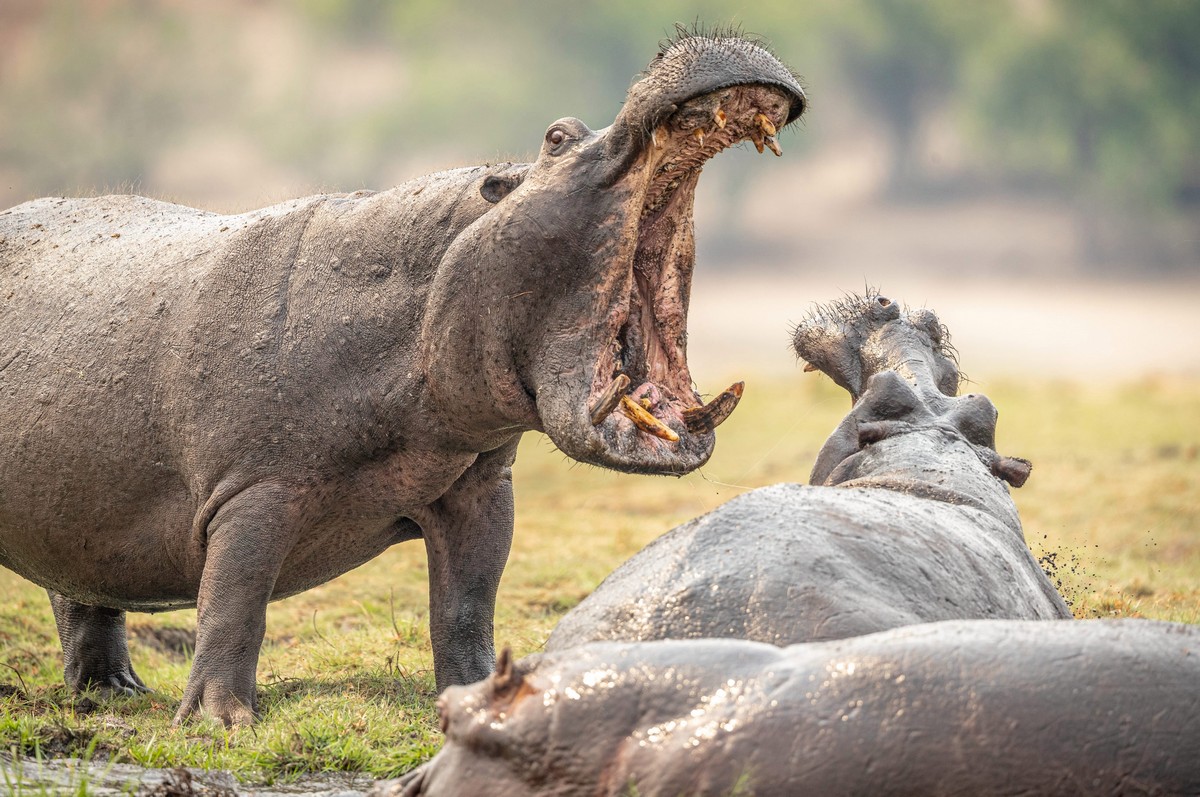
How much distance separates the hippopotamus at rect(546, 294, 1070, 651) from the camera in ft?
14.1

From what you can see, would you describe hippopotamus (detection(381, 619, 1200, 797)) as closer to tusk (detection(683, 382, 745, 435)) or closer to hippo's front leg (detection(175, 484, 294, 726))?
tusk (detection(683, 382, 745, 435))

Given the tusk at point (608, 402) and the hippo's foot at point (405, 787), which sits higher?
the tusk at point (608, 402)

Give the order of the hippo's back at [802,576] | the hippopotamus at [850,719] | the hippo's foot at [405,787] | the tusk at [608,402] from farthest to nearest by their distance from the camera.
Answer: the tusk at [608,402] < the hippo's back at [802,576] < the hippo's foot at [405,787] < the hippopotamus at [850,719]

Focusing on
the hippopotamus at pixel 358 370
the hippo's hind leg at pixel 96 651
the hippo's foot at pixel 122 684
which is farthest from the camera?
the hippo's hind leg at pixel 96 651

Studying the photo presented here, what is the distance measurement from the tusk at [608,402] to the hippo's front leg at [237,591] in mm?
1406

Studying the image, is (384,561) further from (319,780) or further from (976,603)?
(976,603)

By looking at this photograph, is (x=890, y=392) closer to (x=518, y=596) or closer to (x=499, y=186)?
(x=499, y=186)

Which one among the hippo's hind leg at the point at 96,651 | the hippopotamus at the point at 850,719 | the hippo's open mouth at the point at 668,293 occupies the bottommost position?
the hippopotamus at the point at 850,719

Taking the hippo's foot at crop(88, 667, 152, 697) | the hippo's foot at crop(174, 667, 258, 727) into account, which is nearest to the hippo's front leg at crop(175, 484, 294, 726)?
the hippo's foot at crop(174, 667, 258, 727)

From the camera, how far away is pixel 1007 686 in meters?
3.49

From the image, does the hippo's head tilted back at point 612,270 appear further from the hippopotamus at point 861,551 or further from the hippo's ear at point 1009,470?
the hippo's ear at point 1009,470

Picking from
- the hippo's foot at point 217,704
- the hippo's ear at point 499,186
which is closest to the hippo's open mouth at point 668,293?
the hippo's ear at point 499,186

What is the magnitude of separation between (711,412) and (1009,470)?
3.99 ft

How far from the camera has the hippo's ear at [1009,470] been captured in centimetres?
616
